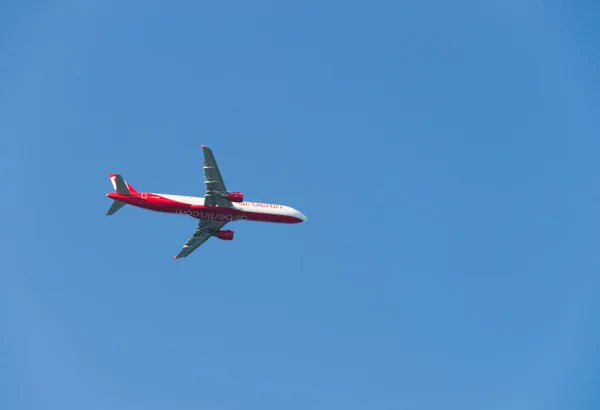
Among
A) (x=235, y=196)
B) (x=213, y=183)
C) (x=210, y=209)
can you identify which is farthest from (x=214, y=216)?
(x=213, y=183)

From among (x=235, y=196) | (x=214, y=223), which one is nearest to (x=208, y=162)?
(x=235, y=196)

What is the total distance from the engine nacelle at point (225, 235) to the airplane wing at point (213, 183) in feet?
31.7

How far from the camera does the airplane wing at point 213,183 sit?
104438 millimetres

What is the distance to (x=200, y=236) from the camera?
119 metres

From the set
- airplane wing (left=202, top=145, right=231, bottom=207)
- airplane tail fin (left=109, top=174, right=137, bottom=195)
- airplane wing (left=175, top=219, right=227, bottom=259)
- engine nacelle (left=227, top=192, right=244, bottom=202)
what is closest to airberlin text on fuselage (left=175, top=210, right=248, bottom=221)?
airplane wing (left=202, top=145, right=231, bottom=207)

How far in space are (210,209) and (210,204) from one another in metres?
0.85

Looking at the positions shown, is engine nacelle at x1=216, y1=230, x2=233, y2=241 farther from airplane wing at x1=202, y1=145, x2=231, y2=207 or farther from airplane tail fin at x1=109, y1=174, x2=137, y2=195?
airplane tail fin at x1=109, y1=174, x2=137, y2=195

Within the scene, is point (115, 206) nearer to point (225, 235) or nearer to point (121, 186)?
point (121, 186)

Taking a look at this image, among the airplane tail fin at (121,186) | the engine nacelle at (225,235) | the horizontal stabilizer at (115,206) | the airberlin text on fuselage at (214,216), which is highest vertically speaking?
the engine nacelle at (225,235)

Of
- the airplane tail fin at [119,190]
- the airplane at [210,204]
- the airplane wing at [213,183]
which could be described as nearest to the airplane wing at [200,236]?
the airplane at [210,204]

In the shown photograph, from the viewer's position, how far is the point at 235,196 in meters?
108

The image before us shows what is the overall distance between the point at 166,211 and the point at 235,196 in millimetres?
8837

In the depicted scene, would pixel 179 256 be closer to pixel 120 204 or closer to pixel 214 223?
pixel 214 223

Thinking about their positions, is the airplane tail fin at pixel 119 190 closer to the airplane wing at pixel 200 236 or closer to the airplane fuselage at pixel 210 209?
the airplane fuselage at pixel 210 209
